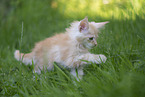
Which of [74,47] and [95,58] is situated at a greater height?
[74,47]

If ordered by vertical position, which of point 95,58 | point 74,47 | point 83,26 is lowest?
point 95,58

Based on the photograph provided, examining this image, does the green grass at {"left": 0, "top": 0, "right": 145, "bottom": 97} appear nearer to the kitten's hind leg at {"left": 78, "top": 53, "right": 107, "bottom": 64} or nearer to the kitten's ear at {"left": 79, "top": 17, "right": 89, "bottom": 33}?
the kitten's hind leg at {"left": 78, "top": 53, "right": 107, "bottom": 64}

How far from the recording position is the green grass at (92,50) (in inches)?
51.4

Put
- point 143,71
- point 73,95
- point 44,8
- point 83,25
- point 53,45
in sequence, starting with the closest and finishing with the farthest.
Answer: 1. point 73,95
2. point 143,71
3. point 83,25
4. point 53,45
5. point 44,8

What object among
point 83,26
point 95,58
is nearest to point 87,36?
point 83,26

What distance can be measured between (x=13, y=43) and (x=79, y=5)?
90.8 inches

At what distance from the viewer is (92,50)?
211cm

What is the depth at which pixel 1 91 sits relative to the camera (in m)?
1.70

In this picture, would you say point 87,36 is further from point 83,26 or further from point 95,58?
point 95,58

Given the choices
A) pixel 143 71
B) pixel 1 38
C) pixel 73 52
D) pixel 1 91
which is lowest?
pixel 1 91

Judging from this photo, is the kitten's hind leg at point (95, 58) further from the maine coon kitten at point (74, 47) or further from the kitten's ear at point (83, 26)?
the kitten's ear at point (83, 26)

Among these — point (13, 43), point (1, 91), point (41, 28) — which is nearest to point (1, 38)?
point (13, 43)

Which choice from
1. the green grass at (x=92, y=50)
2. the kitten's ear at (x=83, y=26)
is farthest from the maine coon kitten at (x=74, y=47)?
the green grass at (x=92, y=50)

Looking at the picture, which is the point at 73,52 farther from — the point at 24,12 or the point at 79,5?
the point at 79,5
